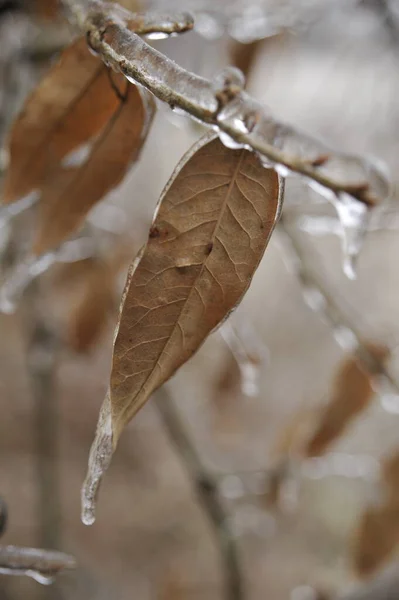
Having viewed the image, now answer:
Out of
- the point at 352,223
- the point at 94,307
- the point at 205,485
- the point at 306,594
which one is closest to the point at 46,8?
the point at 94,307

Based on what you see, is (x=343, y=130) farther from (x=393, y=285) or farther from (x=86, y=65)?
(x=86, y=65)

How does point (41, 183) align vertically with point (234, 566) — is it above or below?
above

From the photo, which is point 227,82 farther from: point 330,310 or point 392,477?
point 392,477

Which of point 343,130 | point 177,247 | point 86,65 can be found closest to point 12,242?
point 86,65

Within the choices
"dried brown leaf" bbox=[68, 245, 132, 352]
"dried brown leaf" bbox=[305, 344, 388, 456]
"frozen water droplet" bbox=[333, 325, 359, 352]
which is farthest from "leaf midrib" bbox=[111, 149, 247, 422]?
"dried brown leaf" bbox=[68, 245, 132, 352]

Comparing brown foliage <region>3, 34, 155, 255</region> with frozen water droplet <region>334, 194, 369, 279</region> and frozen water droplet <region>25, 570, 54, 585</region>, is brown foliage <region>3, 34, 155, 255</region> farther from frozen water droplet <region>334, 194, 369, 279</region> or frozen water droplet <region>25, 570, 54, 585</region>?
frozen water droplet <region>25, 570, 54, 585</region>

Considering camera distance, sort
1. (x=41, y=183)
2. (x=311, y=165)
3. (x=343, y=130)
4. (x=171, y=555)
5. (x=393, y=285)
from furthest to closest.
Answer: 1. (x=393, y=285)
2. (x=343, y=130)
3. (x=171, y=555)
4. (x=41, y=183)
5. (x=311, y=165)

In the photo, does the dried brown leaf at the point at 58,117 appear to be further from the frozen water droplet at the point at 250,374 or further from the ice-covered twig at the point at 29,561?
the frozen water droplet at the point at 250,374
